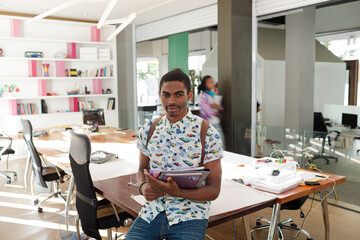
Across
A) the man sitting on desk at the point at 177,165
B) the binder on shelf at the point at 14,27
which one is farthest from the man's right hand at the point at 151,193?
the binder on shelf at the point at 14,27

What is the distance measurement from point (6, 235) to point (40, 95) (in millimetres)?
4407

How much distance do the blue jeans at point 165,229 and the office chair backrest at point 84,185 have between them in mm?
641

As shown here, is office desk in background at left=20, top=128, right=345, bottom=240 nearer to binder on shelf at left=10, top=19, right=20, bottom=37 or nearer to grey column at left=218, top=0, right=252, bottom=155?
grey column at left=218, top=0, right=252, bottom=155

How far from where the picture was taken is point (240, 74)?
5426 mm

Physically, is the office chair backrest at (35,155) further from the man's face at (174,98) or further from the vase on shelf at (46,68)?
the vase on shelf at (46,68)

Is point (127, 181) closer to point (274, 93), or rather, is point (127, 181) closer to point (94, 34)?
point (274, 93)

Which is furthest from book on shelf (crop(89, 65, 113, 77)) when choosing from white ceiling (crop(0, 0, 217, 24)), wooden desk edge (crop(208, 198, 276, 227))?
wooden desk edge (crop(208, 198, 276, 227))

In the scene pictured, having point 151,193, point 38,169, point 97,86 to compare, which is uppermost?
point 97,86

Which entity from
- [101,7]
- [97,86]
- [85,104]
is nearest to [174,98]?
[101,7]

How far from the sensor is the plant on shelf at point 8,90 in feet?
22.7

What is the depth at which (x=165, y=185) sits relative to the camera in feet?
5.69

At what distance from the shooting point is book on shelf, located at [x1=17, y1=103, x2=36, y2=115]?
7.13 m

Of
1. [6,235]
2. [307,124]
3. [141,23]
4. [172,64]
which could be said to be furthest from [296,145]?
[141,23]

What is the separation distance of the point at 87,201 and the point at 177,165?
0.90 metres
